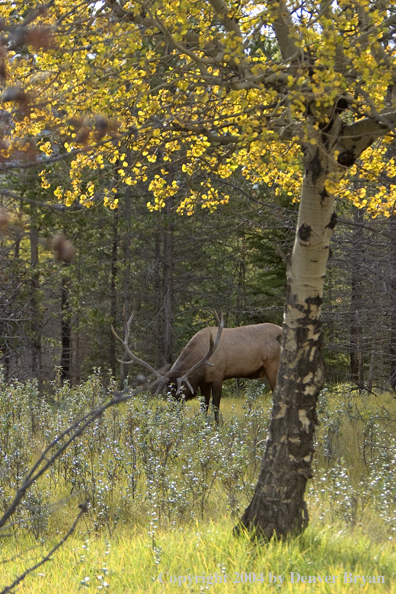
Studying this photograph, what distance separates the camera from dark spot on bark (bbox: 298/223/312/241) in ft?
15.3

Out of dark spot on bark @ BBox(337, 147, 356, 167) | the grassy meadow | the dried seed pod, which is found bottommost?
the grassy meadow

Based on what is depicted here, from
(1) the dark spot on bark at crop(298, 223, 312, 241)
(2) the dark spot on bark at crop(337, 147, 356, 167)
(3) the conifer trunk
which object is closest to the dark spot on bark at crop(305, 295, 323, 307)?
(3) the conifer trunk

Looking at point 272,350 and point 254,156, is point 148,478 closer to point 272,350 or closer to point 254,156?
point 254,156

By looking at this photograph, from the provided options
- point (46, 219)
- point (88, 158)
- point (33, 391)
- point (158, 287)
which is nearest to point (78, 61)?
point (88, 158)

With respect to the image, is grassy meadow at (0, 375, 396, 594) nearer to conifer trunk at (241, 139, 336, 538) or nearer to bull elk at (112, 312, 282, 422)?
conifer trunk at (241, 139, 336, 538)

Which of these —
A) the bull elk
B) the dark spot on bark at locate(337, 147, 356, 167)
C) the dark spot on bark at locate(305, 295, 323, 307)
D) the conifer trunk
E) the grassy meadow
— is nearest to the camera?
the grassy meadow

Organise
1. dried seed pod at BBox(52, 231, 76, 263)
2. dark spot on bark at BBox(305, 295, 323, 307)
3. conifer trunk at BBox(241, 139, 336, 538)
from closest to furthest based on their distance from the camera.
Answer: dried seed pod at BBox(52, 231, 76, 263) → conifer trunk at BBox(241, 139, 336, 538) → dark spot on bark at BBox(305, 295, 323, 307)

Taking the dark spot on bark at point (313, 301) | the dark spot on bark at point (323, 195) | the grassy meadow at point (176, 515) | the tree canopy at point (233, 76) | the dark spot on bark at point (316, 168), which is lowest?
the grassy meadow at point (176, 515)

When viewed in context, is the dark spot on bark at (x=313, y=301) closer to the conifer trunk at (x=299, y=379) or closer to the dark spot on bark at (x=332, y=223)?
the conifer trunk at (x=299, y=379)

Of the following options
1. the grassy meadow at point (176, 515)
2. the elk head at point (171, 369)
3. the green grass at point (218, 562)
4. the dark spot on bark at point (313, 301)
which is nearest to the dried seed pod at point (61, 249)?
the elk head at point (171, 369)

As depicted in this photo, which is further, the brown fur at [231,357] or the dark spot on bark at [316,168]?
the brown fur at [231,357]

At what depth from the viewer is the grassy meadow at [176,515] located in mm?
3933

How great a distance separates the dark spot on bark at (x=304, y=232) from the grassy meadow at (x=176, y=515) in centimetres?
224

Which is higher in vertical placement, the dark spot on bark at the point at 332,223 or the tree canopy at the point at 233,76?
the tree canopy at the point at 233,76
